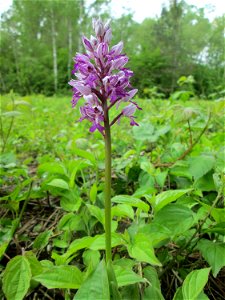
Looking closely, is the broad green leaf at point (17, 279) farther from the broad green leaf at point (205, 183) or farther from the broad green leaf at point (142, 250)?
the broad green leaf at point (205, 183)

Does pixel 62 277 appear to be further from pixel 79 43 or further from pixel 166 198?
pixel 79 43

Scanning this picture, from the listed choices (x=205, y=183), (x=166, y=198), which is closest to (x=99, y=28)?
(x=166, y=198)

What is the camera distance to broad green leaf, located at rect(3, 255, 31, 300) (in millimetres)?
994

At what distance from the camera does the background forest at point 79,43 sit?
1035 inches

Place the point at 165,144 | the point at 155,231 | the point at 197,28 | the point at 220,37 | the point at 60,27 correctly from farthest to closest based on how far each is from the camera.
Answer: the point at 197,28 → the point at 60,27 → the point at 220,37 → the point at 165,144 → the point at 155,231

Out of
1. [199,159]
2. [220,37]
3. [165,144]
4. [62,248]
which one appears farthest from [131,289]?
[220,37]

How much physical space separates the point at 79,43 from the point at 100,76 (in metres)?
32.5

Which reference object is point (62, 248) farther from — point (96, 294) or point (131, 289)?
point (96, 294)

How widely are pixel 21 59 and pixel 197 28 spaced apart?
70.5 ft

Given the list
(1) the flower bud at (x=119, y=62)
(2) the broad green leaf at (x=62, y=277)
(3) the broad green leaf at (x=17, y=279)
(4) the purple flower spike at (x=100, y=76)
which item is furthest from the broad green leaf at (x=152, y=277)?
(1) the flower bud at (x=119, y=62)

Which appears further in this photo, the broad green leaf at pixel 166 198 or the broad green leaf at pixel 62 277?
the broad green leaf at pixel 166 198

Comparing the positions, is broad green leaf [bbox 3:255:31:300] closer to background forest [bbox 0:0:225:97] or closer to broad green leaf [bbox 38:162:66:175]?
broad green leaf [bbox 38:162:66:175]

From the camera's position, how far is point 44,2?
2917cm

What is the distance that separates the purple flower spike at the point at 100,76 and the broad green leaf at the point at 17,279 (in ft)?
1.68
